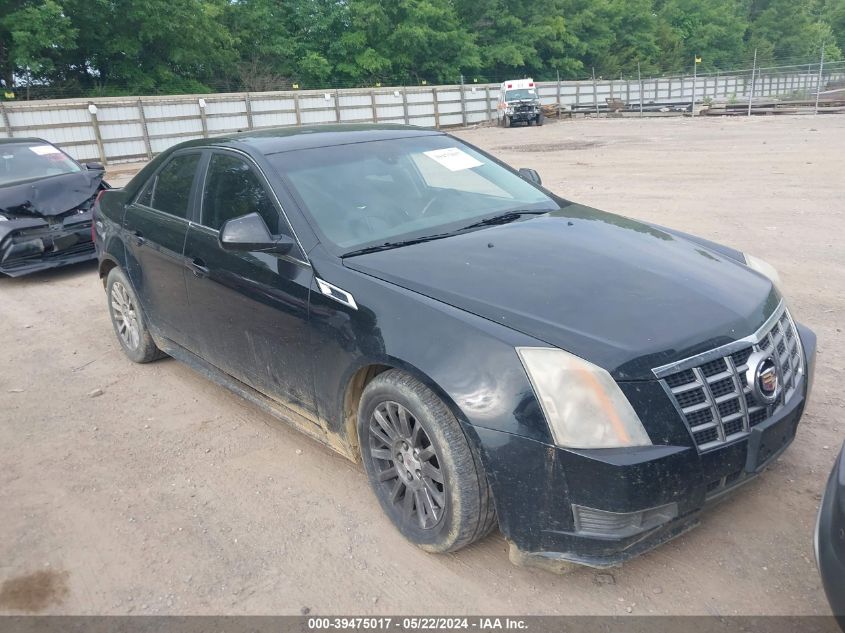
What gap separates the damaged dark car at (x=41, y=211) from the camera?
7.72 metres

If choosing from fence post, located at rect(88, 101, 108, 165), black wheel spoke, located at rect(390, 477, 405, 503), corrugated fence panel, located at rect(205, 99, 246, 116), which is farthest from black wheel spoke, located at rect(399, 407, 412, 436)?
corrugated fence panel, located at rect(205, 99, 246, 116)

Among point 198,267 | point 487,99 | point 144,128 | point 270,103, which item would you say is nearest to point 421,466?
point 198,267

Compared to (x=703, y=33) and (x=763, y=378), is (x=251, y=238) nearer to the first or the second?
(x=763, y=378)

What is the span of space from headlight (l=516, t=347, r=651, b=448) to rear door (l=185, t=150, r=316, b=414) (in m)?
1.30

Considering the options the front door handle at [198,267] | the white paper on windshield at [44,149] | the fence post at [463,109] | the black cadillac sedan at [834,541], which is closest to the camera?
the black cadillac sedan at [834,541]

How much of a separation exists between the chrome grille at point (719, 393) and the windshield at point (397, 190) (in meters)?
1.48

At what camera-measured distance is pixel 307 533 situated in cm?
317

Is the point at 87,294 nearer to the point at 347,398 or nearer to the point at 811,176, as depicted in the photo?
the point at 347,398

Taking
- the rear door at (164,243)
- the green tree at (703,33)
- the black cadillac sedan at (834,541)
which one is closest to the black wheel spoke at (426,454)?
the black cadillac sedan at (834,541)

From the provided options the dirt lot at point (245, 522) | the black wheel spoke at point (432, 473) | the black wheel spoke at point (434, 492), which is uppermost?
the black wheel spoke at point (432, 473)

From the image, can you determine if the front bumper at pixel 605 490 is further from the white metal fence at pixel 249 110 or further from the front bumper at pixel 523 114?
the front bumper at pixel 523 114

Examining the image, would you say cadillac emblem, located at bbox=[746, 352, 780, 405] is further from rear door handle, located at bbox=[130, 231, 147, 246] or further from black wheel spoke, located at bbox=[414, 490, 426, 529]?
rear door handle, located at bbox=[130, 231, 147, 246]

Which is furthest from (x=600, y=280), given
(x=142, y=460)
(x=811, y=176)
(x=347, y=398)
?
(x=811, y=176)

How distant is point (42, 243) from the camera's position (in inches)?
308
